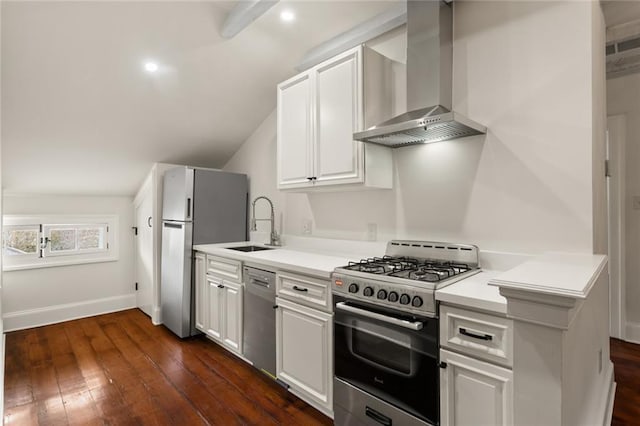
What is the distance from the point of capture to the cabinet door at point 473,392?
4.18 ft

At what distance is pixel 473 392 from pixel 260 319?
1527 mm

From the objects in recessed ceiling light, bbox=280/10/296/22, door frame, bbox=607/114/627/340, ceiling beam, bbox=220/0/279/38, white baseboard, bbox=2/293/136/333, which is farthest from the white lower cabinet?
door frame, bbox=607/114/627/340

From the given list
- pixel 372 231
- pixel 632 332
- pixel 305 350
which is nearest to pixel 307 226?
pixel 372 231

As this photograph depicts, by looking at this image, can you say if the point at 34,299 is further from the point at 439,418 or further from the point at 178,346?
the point at 439,418

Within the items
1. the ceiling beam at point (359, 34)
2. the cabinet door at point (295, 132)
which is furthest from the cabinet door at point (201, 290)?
the ceiling beam at point (359, 34)

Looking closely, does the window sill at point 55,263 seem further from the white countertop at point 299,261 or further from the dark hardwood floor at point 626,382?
Result: the dark hardwood floor at point 626,382

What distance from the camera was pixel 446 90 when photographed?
2.06 meters

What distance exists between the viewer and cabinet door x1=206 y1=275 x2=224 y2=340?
2885mm

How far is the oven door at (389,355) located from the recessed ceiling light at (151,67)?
2.33 m

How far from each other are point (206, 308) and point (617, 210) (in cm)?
404

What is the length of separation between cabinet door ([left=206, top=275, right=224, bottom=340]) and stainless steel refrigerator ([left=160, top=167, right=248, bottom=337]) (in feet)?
1.15

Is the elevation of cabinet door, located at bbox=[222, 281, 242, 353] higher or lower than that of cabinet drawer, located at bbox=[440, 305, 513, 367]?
lower

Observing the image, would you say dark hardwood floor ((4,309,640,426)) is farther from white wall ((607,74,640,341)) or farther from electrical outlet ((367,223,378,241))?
electrical outlet ((367,223,378,241))

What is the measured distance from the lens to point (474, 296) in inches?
52.9
